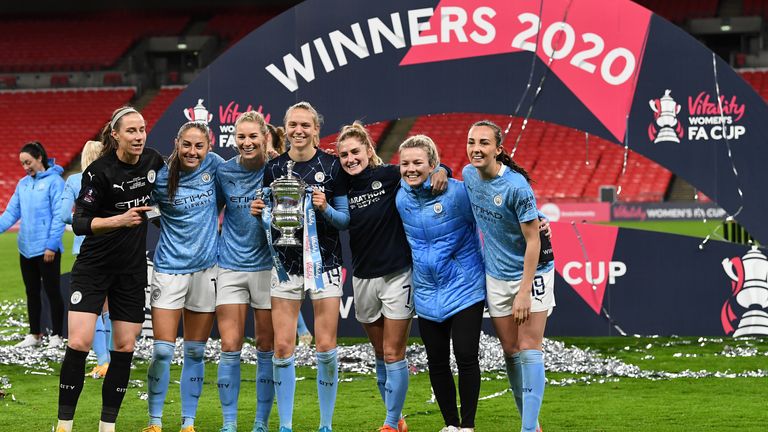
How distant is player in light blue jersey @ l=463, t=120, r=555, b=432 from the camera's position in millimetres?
5547

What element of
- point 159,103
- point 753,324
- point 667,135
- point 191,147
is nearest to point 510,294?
point 191,147

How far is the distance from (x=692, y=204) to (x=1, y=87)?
24.3 metres

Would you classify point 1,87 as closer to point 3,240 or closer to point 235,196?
point 3,240

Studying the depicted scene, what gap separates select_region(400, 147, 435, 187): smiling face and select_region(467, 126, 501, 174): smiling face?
0.29 meters

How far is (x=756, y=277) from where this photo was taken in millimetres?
9445

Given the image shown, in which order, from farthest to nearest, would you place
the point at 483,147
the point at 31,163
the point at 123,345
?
the point at 31,163
the point at 123,345
the point at 483,147

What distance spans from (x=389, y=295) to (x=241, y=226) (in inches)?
37.2

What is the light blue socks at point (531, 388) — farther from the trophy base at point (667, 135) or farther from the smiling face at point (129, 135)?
the trophy base at point (667, 135)

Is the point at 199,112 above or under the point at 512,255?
above

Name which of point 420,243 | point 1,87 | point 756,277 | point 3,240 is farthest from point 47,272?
point 1,87

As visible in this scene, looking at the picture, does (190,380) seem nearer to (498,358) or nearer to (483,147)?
(483,147)

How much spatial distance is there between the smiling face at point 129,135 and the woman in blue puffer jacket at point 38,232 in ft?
13.4

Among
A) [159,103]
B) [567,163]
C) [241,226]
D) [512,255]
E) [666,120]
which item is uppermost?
[159,103]

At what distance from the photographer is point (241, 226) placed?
19.8 ft
